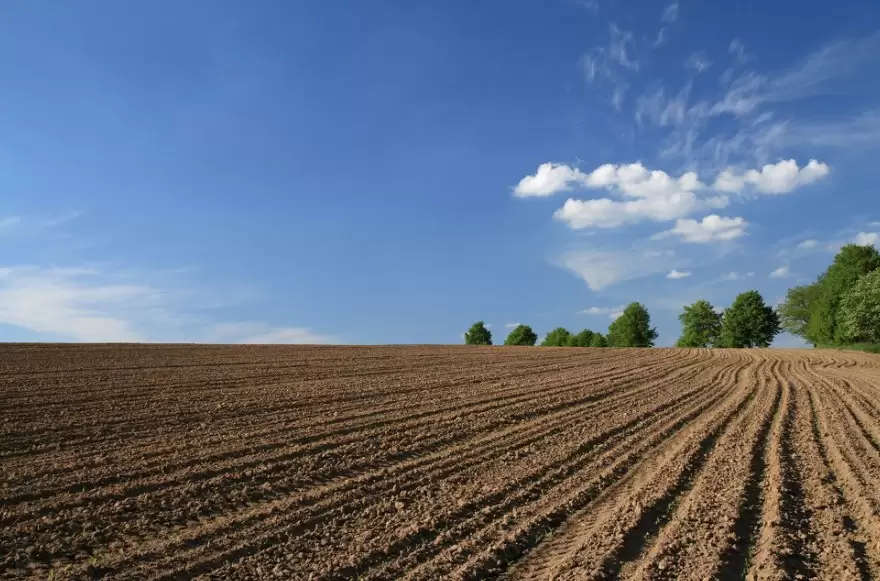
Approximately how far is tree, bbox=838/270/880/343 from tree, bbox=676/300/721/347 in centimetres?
2868

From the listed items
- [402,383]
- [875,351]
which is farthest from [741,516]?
[875,351]

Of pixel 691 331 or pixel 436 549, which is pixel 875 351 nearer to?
pixel 691 331

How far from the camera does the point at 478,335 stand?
78250 mm

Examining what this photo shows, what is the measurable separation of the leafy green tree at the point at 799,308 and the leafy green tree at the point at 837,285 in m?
6.58

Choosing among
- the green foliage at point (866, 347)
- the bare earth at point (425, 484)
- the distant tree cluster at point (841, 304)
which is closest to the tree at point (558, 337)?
the distant tree cluster at point (841, 304)

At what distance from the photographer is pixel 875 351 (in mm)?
42656

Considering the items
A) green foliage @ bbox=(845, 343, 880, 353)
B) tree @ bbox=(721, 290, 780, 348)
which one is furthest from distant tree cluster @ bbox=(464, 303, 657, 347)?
green foliage @ bbox=(845, 343, 880, 353)

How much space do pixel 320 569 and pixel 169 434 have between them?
19.6ft

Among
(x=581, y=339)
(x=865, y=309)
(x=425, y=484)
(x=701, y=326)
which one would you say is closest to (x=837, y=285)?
(x=865, y=309)

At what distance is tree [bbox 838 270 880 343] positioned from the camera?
42.7 metres

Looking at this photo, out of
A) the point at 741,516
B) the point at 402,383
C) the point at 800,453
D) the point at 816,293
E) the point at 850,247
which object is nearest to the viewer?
the point at 741,516

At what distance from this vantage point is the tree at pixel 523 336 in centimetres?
7706

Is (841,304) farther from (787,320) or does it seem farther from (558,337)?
(558,337)

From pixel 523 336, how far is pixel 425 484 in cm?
7085
